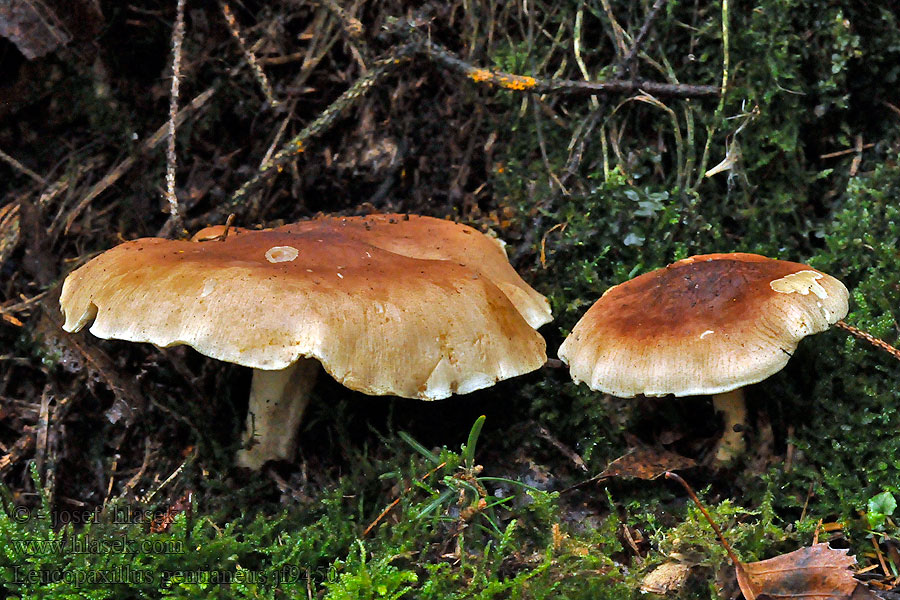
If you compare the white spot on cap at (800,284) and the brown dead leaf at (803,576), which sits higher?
the white spot on cap at (800,284)

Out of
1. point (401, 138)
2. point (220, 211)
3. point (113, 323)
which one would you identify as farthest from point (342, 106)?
point (113, 323)

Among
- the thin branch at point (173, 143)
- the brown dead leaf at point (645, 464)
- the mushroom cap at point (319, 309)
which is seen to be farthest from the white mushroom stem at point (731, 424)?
the thin branch at point (173, 143)

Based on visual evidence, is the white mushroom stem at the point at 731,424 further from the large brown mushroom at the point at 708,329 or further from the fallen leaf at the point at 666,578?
the fallen leaf at the point at 666,578

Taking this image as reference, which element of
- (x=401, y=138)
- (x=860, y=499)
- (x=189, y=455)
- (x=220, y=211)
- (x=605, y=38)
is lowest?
(x=189, y=455)

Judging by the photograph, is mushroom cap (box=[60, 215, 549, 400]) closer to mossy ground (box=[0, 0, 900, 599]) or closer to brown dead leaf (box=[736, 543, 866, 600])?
mossy ground (box=[0, 0, 900, 599])

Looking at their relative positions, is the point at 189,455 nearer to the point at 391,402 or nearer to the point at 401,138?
the point at 391,402

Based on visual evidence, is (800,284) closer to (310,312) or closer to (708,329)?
(708,329)

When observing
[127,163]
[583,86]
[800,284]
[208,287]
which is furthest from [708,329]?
[127,163]

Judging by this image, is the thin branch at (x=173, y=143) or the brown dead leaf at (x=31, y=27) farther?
the brown dead leaf at (x=31, y=27)
